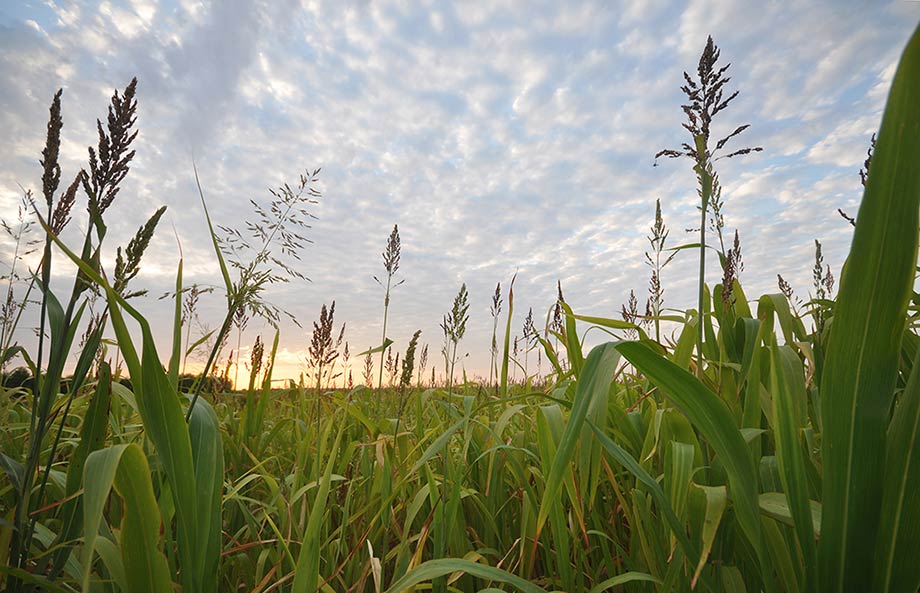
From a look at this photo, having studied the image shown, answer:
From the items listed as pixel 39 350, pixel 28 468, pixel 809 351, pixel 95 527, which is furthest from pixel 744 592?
pixel 39 350

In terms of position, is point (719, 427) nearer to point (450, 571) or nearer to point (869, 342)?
point (869, 342)

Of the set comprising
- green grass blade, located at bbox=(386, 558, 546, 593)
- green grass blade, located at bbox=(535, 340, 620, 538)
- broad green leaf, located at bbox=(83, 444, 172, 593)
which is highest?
green grass blade, located at bbox=(535, 340, 620, 538)

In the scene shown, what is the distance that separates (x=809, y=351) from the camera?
168 cm

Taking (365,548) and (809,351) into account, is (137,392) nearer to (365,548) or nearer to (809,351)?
(365,548)

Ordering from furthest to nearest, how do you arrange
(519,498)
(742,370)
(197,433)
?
(519,498) < (742,370) < (197,433)

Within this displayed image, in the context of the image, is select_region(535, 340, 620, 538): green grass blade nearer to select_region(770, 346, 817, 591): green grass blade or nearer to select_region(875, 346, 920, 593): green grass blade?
select_region(770, 346, 817, 591): green grass blade

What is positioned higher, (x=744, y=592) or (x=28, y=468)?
(x=28, y=468)

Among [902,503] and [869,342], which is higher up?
[869,342]

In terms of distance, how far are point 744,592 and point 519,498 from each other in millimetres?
890

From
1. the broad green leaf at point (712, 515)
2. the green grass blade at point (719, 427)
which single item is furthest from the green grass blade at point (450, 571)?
the green grass blade at point (719, 427)

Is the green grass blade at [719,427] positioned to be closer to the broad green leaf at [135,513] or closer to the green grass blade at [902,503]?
the green grass blade at [902,503]

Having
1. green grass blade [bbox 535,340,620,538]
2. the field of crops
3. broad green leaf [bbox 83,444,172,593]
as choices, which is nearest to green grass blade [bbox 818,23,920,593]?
the field of crops

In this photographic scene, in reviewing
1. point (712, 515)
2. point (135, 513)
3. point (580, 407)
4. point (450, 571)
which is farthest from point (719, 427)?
point (135, 513)

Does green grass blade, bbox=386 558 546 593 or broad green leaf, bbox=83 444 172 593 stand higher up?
broad green leaf, bbox=83 444 172 593
